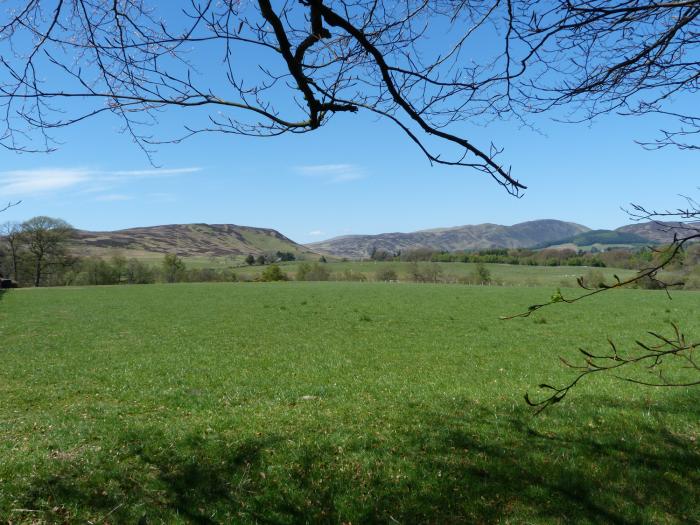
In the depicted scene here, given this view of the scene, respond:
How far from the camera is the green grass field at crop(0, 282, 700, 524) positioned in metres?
5.00

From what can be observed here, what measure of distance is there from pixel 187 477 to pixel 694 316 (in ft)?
101

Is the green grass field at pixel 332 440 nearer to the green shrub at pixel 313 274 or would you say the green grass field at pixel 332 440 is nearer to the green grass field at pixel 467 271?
Answer: the green shrub at pixel 313 274

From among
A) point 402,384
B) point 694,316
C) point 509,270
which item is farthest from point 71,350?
point 509,270

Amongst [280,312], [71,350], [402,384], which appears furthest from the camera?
[280,312]

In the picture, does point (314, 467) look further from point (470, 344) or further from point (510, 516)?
point (470, 344)

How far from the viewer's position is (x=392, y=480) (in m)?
5.59

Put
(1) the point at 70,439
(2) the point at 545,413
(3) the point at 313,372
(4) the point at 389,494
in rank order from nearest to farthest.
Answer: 1. (4) the point at 389,494
2. (1) the point at 70,439
3. (2) the point at 545,413
4. (3) the point at 313,372

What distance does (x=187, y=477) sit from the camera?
5.68m

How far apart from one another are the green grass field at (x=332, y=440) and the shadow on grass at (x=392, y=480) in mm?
22

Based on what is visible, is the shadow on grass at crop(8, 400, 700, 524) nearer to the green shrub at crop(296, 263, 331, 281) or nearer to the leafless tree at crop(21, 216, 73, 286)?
the leafless tree at crop(21, 216, 73, 286)

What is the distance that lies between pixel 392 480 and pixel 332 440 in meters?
1.57

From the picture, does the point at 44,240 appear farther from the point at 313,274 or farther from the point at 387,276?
the point at 387,276

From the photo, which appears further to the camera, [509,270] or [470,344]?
[509,270]

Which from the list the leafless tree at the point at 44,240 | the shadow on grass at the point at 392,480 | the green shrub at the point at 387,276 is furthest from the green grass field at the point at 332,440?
the green shrub at the point at 387,276
